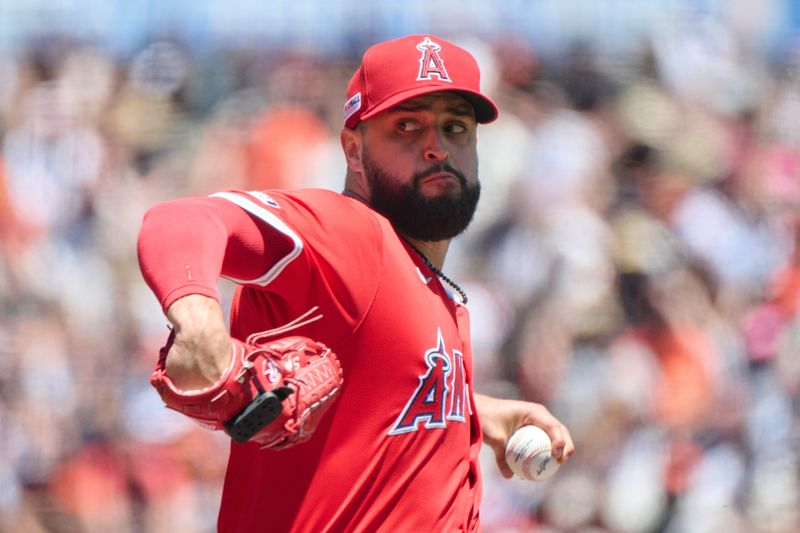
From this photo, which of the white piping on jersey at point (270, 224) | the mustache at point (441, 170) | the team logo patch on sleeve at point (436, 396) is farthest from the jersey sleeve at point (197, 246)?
the mustache at point (441, 170)

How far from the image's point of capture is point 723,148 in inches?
205

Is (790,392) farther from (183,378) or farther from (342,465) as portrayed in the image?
(183,378)

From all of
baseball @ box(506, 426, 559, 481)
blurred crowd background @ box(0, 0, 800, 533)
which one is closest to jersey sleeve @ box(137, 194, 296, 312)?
baseball @ box(506, 426, 559, 481)

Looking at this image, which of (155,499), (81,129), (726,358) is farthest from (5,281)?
(726,358)

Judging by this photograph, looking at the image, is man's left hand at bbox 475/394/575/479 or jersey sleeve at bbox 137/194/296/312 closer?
jersey sleeve at bbox 137/194/296/312

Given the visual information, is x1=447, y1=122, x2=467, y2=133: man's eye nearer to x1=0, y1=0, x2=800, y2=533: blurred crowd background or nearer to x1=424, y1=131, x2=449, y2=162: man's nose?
x1=424, y1=131, x2=449, y2=162: man's nose

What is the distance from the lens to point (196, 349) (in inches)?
62.7

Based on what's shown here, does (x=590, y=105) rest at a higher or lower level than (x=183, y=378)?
lower

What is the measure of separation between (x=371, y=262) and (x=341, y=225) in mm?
93

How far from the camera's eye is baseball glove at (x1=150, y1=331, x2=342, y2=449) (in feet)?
5.26

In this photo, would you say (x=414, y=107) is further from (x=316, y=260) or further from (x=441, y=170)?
(x=316, y=260)

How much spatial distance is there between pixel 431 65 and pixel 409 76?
58mm

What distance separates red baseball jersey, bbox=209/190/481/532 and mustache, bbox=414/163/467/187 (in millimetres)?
208

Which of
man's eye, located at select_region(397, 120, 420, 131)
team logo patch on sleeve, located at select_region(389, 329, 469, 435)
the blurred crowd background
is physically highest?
man's eye, located at select_region(397, 120, 420, 131)
